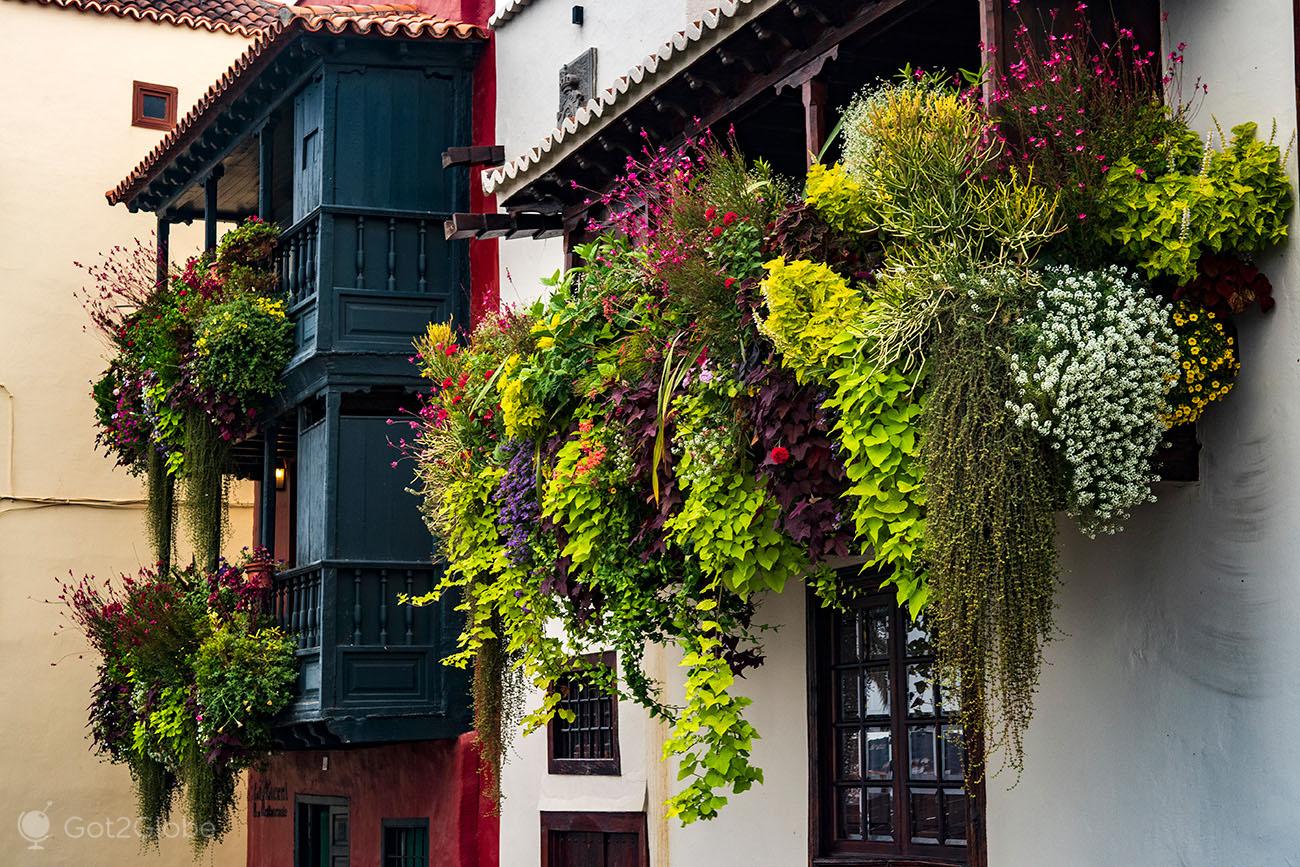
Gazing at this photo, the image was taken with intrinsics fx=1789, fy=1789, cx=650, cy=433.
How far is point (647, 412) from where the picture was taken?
8.55 meters

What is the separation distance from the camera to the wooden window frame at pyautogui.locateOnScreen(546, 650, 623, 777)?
484 inches

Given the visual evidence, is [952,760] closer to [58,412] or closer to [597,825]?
[597,825]

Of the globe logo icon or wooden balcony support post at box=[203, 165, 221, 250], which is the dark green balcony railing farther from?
the globe logo icon

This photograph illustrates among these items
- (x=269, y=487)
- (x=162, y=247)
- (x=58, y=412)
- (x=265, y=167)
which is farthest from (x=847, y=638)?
(x=58, y=412)

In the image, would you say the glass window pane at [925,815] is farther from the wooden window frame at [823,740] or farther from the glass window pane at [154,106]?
the glass window pane at [154,106]

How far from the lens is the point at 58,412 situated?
1947cm

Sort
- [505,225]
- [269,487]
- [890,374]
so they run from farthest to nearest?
[269,487], [505,225], [890,374]

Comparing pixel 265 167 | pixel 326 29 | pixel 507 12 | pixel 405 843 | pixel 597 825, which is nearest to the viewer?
pixel 597 825

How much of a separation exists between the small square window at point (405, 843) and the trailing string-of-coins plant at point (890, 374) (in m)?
5.73

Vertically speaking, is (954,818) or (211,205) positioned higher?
(211,205)

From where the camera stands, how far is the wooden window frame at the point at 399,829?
14.7 metres

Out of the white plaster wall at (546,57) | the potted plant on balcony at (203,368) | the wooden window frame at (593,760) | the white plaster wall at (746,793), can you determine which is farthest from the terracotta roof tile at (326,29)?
the white plaster wall at (746,793)

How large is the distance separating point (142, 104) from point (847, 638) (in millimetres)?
13372

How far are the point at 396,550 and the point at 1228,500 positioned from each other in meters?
Answer: 8.23
